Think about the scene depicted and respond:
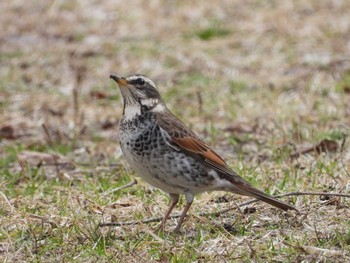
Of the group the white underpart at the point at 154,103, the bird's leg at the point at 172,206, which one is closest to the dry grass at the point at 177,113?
the bird's leg at the point at 172,206

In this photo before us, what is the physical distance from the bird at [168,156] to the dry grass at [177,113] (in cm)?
23

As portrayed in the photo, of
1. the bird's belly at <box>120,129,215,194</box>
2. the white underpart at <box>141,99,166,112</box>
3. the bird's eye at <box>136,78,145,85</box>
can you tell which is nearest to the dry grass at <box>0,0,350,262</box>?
the bird's belly at <box>120,129,215,194</box>

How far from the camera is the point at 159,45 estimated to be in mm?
13484

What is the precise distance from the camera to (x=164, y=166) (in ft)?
20.8

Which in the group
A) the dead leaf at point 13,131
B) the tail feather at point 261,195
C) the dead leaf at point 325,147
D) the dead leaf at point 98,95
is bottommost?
the dead leaf at point 13,131

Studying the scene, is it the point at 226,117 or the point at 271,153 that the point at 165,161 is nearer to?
the point at 271,153

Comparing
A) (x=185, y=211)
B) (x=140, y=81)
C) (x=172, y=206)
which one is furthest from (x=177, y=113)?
(x=185, y=211)

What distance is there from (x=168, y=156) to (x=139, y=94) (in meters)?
0.63

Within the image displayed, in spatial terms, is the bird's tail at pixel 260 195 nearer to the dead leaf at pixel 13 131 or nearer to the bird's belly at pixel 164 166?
the bird's belly at pixel 164 166

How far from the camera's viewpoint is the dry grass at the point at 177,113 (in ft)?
20.2

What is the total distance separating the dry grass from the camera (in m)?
6.15

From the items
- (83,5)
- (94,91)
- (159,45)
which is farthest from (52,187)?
(83,5)

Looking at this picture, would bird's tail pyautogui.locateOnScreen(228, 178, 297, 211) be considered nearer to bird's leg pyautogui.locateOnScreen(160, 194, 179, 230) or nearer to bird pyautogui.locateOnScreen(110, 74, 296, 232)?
bird pyautogui.locateOnScreen(110, 74, 296, 232)

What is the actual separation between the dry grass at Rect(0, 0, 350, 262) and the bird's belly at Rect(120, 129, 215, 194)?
29 cm
